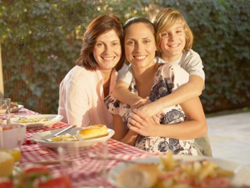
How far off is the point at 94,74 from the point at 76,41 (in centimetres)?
372

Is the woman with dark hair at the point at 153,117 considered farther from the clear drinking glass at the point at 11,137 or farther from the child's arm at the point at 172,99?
the clear drinking glass at the point at 11,137

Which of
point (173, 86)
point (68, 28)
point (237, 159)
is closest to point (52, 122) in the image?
point (173, 86)

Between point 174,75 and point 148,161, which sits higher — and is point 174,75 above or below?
above

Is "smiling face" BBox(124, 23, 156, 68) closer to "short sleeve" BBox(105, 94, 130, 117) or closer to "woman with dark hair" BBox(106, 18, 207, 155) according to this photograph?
"woman with dark hair" BBox(106, 18, 207, 155)

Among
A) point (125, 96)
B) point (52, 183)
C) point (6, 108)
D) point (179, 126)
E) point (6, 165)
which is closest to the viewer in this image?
point (52, 183)

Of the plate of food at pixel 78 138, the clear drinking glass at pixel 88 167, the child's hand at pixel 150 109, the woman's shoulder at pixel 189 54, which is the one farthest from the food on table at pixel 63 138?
the woman's shoulder at pixel 189 54

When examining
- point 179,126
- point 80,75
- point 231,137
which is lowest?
point 231,137

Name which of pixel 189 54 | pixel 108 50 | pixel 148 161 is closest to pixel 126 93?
pixel 108 50

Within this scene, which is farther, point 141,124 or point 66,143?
point 141,124

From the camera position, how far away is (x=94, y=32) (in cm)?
262

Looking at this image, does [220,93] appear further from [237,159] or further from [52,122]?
[52,122]

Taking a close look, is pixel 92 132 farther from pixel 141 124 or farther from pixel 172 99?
pixel 172 99

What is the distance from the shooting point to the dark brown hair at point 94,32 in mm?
2596

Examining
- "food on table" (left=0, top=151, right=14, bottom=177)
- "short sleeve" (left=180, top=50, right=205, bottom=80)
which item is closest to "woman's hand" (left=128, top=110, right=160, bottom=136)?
"short sleeve" (left=180, top=50, right=205, bottom=80)
